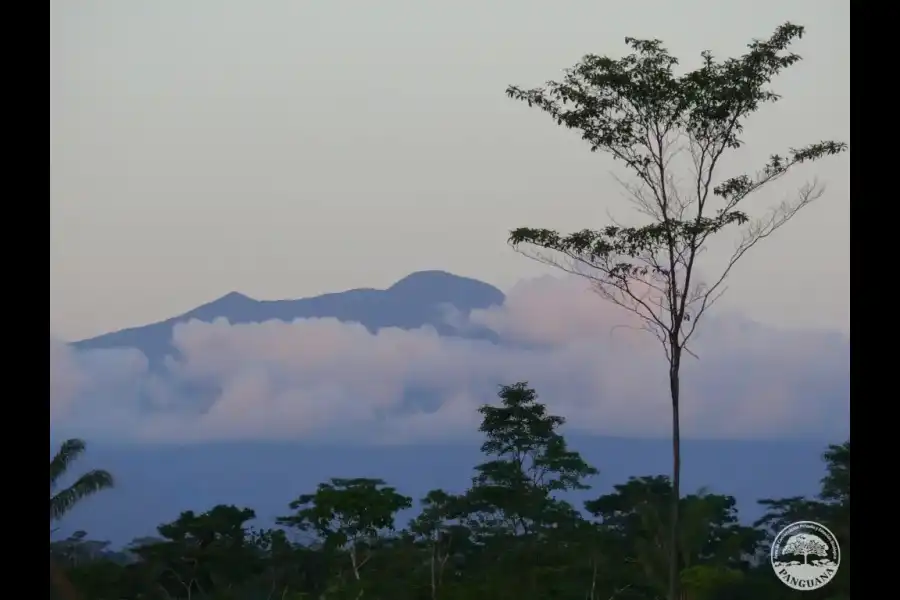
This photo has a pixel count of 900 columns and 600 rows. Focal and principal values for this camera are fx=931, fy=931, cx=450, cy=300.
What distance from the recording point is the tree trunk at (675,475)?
3.97 metres

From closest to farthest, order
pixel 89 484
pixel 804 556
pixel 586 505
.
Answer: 1. pixel 804 556
2. pixel 89 484
3. pixel 586 505

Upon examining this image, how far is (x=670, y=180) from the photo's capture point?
402 cm

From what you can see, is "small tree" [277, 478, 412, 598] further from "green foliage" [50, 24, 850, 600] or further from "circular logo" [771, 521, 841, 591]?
"circular logo" [771, 521, 841, 591]

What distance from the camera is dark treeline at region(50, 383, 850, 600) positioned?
4.09 meters

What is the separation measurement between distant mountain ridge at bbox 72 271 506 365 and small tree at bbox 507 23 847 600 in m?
0.36

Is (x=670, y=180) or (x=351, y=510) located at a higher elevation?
(x=670, y=180)

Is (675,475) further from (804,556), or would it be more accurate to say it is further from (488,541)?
(488,541)

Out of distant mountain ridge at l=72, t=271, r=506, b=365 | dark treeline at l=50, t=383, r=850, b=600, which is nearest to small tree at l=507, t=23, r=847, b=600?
dark treeline at l=50, t=383, r=850, b=600

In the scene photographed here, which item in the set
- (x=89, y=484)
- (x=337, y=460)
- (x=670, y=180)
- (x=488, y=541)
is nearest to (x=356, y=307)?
(x=337, y=460)

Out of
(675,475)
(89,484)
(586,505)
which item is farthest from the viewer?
(586,505)

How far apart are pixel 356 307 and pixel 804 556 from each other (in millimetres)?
2128

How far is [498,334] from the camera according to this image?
4.33 m
